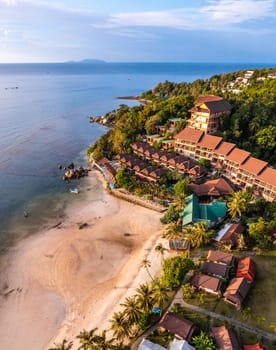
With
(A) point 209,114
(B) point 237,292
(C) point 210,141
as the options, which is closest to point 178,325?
(B) point 237,292

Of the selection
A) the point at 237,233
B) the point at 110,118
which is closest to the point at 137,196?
the point at 237,233

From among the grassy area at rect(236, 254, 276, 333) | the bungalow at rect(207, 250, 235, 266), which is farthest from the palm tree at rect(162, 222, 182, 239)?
the grassy area at rect(236, 254, 276, 333)

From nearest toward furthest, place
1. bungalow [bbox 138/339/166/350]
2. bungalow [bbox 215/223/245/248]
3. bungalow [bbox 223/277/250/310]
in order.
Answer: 1. bungalow [bbox 138/339/166/350]
2. bungalow [bbox 223/277/250/310]
3. bungalow [bbox 215/223/245/248]

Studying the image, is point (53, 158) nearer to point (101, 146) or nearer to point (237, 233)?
point (101, 146)

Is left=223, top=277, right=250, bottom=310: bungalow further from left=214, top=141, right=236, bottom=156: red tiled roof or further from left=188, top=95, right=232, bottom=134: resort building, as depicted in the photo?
left=188, top=95, right=232, bottom=134: resort building

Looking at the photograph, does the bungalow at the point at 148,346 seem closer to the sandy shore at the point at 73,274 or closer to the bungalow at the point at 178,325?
the bungalow at the point at 178,325

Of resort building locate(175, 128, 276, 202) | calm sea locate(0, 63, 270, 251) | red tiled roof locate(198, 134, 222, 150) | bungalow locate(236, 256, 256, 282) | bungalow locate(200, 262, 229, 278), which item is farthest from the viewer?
red tiled roof locate(198, 134, 222, 150)

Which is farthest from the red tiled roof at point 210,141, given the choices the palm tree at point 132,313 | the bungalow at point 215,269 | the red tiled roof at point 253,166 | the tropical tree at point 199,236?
the palm tree at point 132,313
